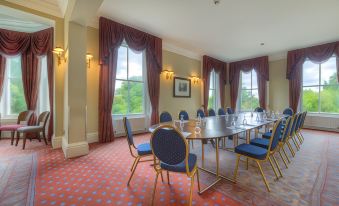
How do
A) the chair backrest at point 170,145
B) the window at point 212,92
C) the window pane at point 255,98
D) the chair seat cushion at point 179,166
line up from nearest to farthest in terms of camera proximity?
the chair backrest at point 170,145 → the chair seat cushion at point 179,166 → the window pane at point 255,98 → the window at point 212,92

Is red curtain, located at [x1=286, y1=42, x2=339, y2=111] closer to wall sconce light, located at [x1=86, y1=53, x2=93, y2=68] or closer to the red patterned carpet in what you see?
the red patterned carpet

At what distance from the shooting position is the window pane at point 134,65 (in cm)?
513

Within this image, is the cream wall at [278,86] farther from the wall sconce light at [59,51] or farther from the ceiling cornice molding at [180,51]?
the wall sconce light at [59,51]

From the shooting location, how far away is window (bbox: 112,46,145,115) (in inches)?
193

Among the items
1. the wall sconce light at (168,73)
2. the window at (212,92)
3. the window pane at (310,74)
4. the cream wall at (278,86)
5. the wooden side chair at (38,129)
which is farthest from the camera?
the window at (212,92)

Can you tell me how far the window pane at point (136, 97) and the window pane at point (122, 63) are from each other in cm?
38

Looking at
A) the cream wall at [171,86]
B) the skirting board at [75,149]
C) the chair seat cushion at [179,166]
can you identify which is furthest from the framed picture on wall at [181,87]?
the chair seat cushion at [179,166]

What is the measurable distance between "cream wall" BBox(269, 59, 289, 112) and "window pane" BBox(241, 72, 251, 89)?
965mm

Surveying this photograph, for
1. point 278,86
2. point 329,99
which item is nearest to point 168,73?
point 278,86

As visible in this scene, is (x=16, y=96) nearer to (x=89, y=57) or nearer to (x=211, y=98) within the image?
(x=89, y=57)

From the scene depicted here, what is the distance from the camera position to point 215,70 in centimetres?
789

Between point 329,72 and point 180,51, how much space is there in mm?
5679

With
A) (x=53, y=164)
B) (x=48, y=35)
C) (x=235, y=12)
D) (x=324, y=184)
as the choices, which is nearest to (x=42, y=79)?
(x=48, y=35)

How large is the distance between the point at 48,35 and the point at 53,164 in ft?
11.2
